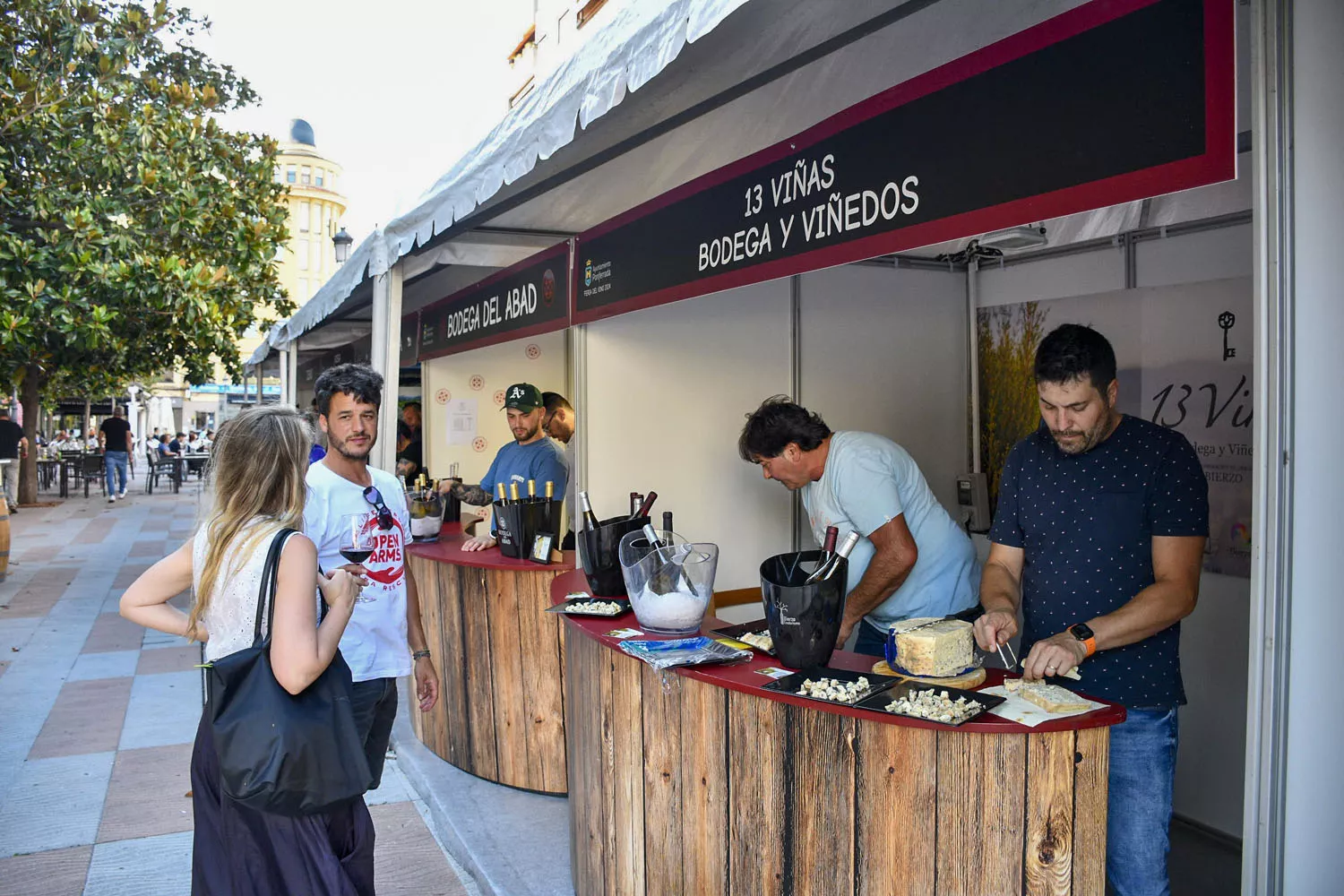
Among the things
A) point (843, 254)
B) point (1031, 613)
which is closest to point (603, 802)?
point (1031, 613)

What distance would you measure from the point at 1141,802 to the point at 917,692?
0.68m

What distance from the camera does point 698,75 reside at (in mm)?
3139

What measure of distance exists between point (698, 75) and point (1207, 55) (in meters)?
1.87

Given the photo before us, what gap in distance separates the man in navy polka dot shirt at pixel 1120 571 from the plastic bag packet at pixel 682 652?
0.61m

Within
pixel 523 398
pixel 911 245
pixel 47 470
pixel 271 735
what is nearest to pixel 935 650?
pixel 911 245

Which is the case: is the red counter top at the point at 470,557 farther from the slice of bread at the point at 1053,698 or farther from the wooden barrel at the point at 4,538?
the wooden barrel at the point at 4,538

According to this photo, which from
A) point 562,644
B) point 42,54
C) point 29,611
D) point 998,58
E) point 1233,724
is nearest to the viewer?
point 998,58

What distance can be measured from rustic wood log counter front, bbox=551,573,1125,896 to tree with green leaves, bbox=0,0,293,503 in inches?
332

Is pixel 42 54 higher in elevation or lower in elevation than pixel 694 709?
higher

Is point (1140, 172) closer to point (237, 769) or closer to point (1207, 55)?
point (1207, 55)

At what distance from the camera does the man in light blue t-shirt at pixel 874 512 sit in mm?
3086

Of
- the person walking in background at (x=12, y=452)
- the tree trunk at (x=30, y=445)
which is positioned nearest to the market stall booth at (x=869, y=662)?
the person walking in background at (x=12, y=452)

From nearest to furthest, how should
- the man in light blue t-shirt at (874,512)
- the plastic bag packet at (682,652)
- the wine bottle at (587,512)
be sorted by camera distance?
the plastic bag packet at (682,652) → the man in light blue t-shirt at (874,512) → the wine bottle at (587,512)

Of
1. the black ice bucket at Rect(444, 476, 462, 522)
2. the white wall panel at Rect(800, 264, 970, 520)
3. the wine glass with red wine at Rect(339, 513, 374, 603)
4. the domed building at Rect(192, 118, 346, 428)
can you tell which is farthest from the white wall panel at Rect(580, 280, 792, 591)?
the domed building at Rect(192, 118, 346, 428)
